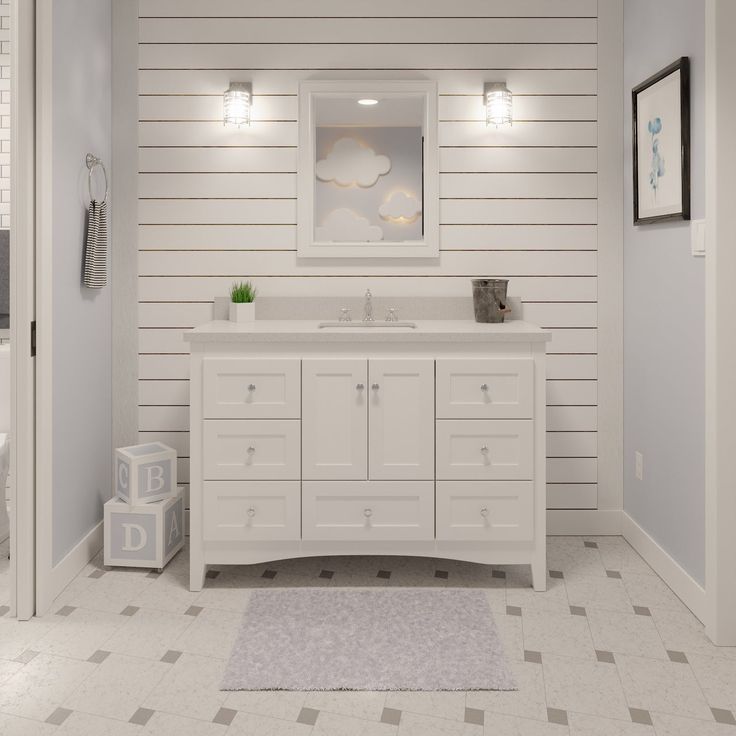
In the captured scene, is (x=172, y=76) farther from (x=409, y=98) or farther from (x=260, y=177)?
(x=409, y=98)

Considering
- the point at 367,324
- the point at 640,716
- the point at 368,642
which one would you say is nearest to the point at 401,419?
the point at 367,324

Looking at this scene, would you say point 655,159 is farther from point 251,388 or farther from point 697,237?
point 251,388

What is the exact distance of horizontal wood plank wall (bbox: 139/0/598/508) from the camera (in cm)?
329

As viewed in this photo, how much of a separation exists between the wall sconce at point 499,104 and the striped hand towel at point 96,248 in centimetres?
163

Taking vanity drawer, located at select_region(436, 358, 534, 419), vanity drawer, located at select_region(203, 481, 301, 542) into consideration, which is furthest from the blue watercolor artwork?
vanity drawer, located at select_region(203, 481, 301, 542)

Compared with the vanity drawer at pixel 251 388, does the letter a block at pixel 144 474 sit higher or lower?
lower

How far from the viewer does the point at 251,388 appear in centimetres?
279

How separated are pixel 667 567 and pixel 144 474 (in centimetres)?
200

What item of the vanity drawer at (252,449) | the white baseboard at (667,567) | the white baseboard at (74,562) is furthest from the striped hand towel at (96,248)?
the white baseboard at (667,567)

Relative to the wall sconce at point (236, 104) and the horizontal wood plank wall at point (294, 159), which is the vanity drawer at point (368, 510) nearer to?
the horizontal wood plank wall at point (294, 159)

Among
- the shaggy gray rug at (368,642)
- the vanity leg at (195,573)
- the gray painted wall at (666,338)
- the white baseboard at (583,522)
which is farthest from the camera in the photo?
the white baseboard at (583,522)

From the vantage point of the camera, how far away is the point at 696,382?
260 centimetres

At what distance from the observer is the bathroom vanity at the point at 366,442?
2.79m

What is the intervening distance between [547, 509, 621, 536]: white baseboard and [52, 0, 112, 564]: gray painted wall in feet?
6.41
